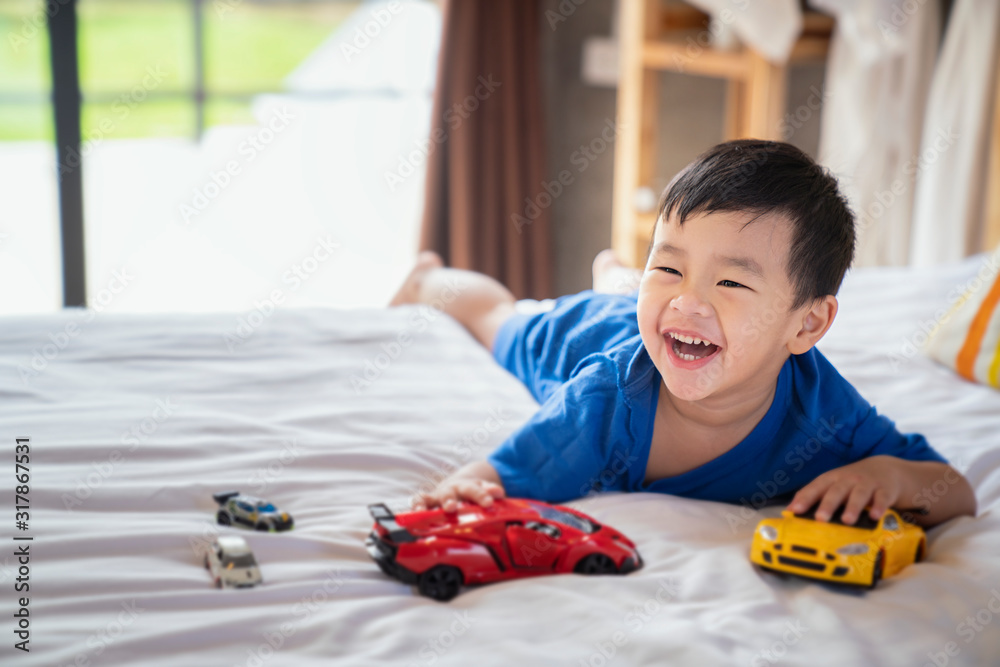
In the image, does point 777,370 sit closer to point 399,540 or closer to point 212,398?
point 399,540

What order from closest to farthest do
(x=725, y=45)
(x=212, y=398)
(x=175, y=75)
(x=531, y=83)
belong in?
(x=212, y=398), (x=725, y=45), (x=531, y=83), (x=175, y=75)

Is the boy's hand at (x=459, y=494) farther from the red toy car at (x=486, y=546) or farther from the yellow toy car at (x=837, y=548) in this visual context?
the yellow toy car at (x=837, y=548)

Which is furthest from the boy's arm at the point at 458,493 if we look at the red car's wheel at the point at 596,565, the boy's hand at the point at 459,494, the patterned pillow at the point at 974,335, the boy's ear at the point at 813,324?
the patterned pillow at the point at 974,335

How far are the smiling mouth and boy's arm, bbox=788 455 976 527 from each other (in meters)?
0.16

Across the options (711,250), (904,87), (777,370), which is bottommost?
(777,370)

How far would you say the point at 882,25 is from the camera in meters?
2.02

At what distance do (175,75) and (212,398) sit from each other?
218 centimetres

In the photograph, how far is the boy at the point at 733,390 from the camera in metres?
0.89

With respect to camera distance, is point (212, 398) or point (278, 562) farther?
point (212, 398)

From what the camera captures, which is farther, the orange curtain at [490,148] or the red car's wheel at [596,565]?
the orange curtain at [490,148]

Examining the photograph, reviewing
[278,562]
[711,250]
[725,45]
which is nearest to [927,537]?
[711,250]

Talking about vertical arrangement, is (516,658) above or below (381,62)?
below

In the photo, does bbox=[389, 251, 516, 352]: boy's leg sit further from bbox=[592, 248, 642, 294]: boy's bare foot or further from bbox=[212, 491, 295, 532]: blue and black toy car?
bbox=[212, 491, 295, 532]: blue and black toy car

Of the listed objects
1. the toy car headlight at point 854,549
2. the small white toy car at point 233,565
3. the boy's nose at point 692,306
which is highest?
the boy's nose at point 692,306
